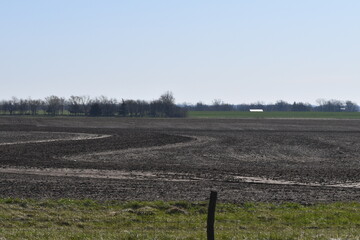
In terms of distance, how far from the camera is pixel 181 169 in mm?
33438

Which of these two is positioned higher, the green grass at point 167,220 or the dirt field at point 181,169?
the green grass at point 167,220

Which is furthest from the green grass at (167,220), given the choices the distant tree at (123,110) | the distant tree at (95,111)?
the distant tree at (123,110)

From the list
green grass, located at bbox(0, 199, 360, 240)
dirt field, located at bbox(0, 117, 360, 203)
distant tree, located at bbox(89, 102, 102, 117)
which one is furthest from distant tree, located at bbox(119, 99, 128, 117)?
green grass, located at bbox(0, 199, 360, 240)

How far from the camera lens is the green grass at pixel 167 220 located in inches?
540

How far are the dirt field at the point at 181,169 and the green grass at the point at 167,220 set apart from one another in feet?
8.14

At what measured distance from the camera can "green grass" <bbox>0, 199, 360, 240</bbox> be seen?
13719mm

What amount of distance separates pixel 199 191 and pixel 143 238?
11.0m

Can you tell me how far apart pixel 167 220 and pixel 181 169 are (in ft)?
55.2

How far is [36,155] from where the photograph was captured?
133 ft

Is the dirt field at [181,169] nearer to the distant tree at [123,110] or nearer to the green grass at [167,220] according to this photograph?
the green grass at [167,220]

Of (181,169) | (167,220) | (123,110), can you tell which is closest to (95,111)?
(123,110)

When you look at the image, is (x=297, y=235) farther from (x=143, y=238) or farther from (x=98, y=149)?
(x=98, y=149)

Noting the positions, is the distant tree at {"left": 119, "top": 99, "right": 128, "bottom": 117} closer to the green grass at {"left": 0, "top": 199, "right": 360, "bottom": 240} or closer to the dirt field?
the dirt field

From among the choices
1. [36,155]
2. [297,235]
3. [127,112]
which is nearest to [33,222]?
[297,235]
